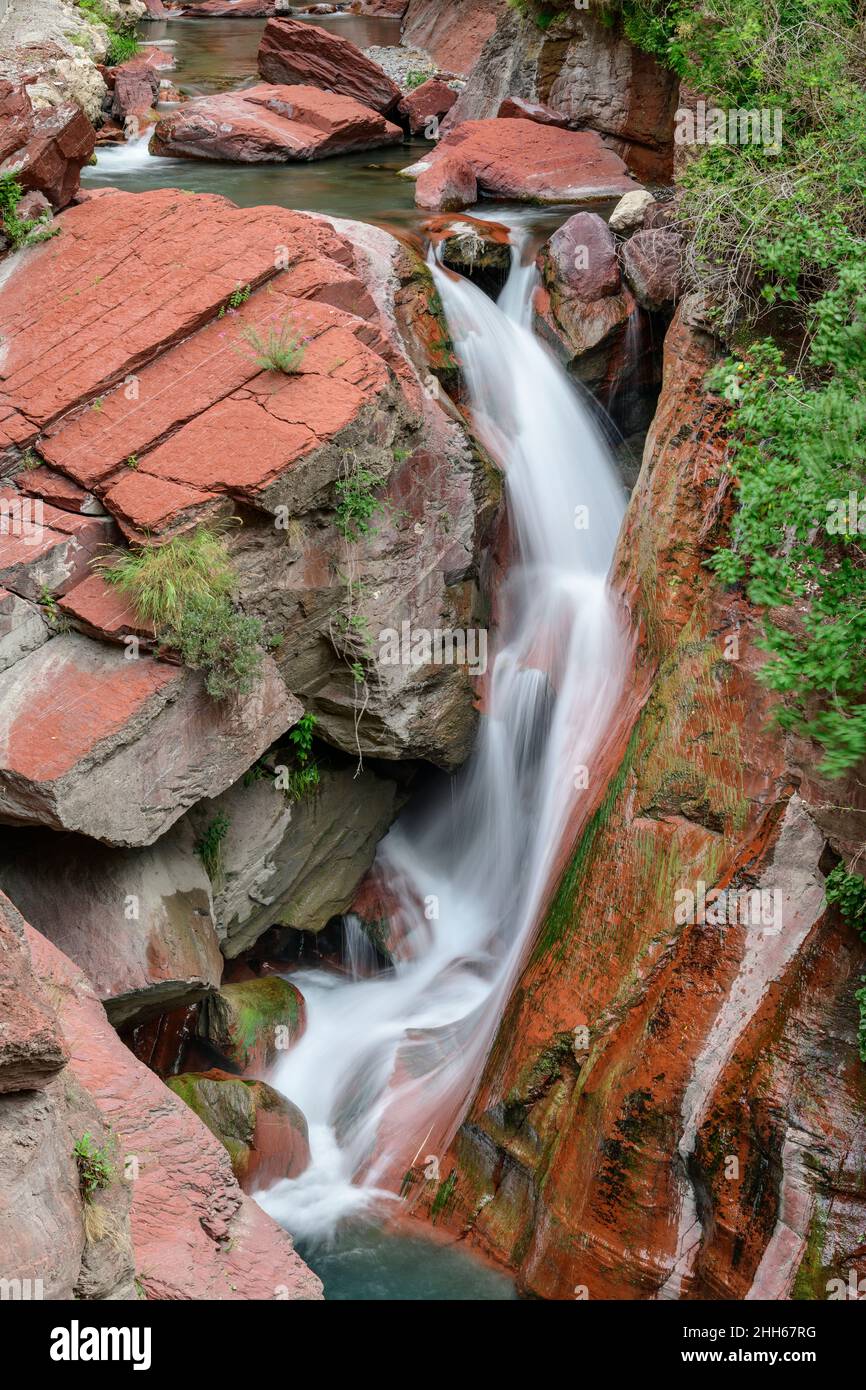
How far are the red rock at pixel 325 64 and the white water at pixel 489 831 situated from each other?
552 centimetres

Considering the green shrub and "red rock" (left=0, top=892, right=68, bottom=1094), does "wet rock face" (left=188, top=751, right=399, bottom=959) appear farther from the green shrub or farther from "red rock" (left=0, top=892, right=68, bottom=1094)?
"red rock" (left=0, top=892, right=68, bottom=1094)

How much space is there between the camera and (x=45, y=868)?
761 centimetres

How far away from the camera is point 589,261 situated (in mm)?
10133

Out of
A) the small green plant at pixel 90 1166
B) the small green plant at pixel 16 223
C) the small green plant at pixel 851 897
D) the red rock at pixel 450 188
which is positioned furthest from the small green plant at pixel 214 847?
the red rock at pixel 450 188

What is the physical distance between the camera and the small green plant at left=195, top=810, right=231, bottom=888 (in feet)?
27.3

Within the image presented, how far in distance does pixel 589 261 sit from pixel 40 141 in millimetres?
4439

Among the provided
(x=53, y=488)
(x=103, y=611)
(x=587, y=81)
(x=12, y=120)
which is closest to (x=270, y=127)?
(x=587, y=81)

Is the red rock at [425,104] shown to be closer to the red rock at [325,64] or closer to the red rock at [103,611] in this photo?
the red rock at [325,64]

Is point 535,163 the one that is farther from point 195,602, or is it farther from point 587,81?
point 195,602

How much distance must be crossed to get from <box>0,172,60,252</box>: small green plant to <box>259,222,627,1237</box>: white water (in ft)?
10.5

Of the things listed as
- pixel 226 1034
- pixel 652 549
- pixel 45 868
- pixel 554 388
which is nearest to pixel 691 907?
pixel 652 549

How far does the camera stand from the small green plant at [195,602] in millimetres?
7098

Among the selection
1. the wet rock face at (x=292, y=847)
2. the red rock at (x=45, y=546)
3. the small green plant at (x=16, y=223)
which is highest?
the small green plant at (x=16, y=223)
